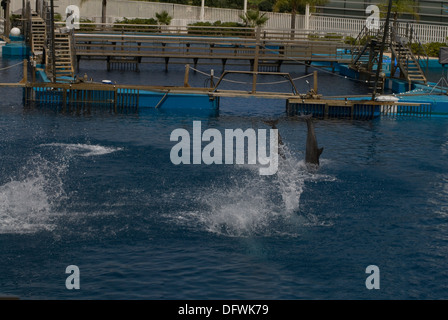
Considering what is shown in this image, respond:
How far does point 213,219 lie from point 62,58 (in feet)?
90.5

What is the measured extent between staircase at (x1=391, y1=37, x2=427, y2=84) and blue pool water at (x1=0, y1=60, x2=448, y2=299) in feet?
47.9

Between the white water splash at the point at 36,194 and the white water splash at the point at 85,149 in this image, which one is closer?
the white water splash at the point at 36,194

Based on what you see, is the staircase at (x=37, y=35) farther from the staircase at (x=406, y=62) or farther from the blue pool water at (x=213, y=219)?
the staircase at (x=406, y=62)

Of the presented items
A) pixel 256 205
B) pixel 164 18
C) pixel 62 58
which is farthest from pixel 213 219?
pixel 164 18

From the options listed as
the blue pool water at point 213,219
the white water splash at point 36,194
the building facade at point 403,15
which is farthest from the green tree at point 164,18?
the white water splash at point 36,194

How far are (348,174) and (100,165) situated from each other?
30.6 ft

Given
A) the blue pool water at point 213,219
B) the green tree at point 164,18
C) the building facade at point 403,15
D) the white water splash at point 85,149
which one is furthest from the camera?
the green tree at point 164,18

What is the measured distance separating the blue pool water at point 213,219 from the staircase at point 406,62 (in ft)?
47.9

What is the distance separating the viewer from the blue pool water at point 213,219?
1769 cm

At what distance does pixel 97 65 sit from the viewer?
59.4 m

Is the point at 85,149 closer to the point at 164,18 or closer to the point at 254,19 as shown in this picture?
the point at 254,19

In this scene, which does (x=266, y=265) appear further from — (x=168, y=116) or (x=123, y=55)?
(x=123, y=55)

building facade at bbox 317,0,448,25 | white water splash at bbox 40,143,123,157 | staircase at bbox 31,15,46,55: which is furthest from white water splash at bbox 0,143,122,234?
building facade at bbox 317,0,448,25

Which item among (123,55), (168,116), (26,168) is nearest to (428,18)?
(123,55)
